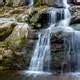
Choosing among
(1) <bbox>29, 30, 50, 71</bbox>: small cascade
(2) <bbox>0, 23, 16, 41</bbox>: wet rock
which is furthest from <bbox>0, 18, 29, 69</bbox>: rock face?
(1) <bbox>29, 30, 50, 71</bbox>: small cascade

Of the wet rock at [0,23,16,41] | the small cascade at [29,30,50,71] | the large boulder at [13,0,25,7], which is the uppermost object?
the large boulder at [13,0,25,7]

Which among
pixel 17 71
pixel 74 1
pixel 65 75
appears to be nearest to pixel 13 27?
pixel 17 71

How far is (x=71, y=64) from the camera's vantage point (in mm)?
10969

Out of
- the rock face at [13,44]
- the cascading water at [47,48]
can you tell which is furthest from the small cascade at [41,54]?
the rock face at [13,44]

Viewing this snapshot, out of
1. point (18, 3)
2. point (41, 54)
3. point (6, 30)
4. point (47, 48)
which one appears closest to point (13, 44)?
point (6, 30)

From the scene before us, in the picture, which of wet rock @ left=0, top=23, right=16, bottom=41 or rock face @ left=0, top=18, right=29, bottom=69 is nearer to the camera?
rock face @ left=0, top=18, right=29, bottom=69

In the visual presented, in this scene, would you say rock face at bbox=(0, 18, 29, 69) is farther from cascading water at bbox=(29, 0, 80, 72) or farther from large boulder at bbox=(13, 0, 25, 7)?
large boulder at bbox=(13, 0, 25, 7)

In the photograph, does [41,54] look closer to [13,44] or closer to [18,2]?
[13,44]

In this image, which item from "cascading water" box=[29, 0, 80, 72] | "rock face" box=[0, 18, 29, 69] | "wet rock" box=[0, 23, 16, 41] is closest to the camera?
"cascading water" box=[29, 0, 80, 72]

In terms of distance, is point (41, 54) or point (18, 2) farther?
point (18, 2)

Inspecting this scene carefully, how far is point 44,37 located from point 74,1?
4.25 m

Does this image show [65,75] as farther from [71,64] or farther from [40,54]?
[40,54]

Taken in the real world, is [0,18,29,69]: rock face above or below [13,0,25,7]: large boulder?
below

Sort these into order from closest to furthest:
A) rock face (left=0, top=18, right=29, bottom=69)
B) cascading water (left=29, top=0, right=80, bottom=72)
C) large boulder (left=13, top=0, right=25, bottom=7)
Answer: cascading water (left=29, top=0, right=80, bottom=72) < rock face (left=0, top=18, right=29, bottom=69) < large boulder (left=13, top=0, right=25, bottom=7)
